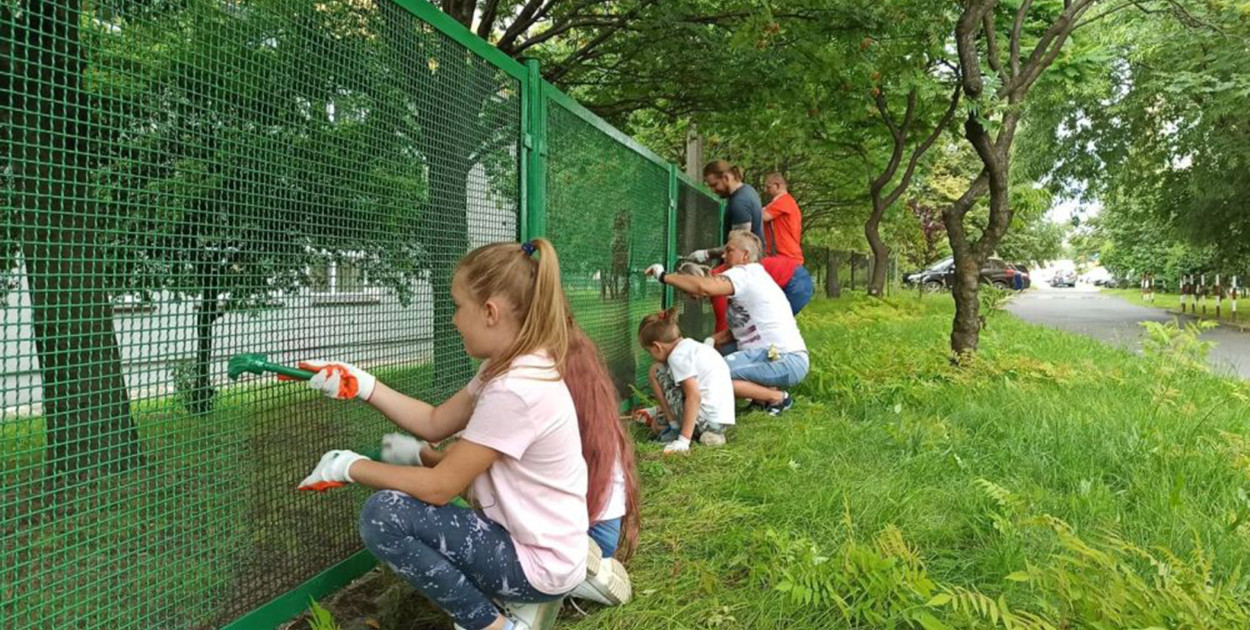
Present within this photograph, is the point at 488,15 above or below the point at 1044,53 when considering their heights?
above

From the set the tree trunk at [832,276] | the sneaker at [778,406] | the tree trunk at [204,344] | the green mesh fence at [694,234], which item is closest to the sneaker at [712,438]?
the sneaker at [778,406]

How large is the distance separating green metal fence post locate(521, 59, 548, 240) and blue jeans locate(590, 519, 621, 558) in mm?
1507

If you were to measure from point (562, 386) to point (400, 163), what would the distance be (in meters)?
1.04

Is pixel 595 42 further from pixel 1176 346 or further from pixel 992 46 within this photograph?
pixel 1176 346

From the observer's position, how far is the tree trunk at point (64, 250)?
4.85 ft

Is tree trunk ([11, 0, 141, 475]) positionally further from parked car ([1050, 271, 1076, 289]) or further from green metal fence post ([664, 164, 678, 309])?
parked car ([1050, 271, 1076, 289])

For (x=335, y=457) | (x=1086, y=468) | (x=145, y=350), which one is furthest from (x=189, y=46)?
(x=1086, y=468)

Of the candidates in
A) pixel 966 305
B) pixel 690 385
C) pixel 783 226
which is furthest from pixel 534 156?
pixel 966 305

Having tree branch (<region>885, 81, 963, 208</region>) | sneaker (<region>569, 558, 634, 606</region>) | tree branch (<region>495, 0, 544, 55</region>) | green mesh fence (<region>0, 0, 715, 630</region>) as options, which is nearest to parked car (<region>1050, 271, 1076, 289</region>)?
tree branch (<region>885, 81, 963, 208</region>)

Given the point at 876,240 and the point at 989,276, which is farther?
the point at 989,276

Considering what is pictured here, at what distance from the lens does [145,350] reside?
1.73 m

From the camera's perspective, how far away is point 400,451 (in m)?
2.12

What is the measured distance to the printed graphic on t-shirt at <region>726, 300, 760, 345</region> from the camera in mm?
4953

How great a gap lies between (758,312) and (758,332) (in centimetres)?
16
